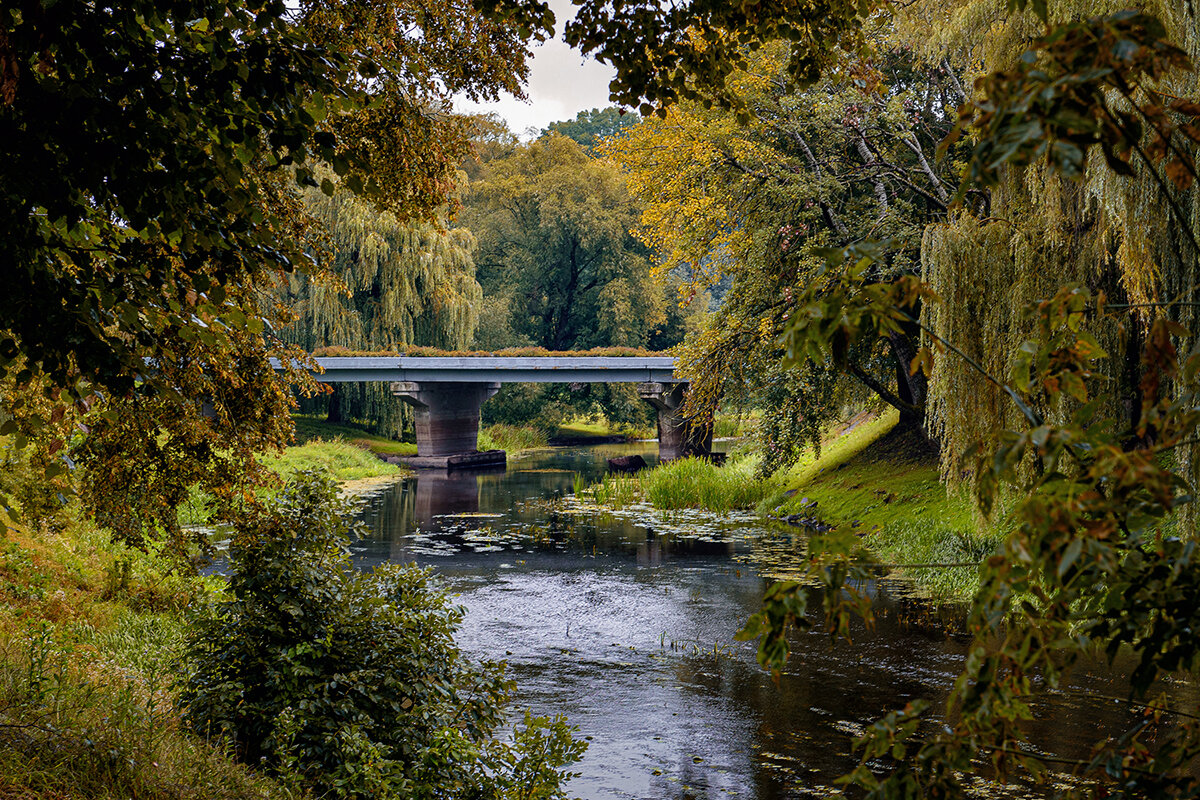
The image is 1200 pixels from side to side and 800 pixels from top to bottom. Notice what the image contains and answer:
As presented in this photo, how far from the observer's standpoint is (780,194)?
1435 centimetres

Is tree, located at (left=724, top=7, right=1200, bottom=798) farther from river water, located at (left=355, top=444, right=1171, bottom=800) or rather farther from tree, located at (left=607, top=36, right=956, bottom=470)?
tree, located at (left=607, top=36, right=956, bottom=470)

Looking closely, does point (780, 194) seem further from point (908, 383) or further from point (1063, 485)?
point (1063, 485)

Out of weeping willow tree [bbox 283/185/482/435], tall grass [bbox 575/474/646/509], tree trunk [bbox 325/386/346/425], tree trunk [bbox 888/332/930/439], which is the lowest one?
tall grass [bbox 575/474/646/509]

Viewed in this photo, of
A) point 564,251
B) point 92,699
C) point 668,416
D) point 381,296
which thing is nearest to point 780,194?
point 92,699

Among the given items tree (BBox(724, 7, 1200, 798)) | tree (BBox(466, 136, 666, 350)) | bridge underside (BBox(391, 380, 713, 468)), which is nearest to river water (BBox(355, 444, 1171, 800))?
tree (BBox(724, 7, 1200, 798))

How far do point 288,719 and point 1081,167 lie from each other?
443cm

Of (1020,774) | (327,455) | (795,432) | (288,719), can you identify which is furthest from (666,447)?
(288,719)

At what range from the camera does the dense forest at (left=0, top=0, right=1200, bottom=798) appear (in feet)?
5.59

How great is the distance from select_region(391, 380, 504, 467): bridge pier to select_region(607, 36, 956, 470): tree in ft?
57.2

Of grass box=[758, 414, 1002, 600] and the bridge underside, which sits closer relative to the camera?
grass box=[758, 414, 1002, 600]

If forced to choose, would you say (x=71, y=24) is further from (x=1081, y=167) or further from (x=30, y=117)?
(x=1081, y=167)

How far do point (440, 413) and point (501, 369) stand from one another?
2.87 metres

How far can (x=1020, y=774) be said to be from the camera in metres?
6.80

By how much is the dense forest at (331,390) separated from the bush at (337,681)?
0.02 metres
